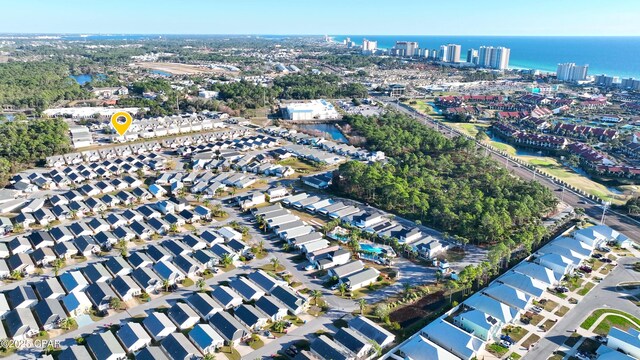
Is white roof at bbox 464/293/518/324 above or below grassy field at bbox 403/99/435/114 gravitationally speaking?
below

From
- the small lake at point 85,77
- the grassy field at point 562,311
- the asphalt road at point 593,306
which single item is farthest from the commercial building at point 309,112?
the small lake at point 85,77

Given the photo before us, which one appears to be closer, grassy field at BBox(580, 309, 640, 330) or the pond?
grassy field at BBox(580, 309, 640, 330)

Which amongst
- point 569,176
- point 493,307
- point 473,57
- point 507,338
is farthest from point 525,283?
point 473,57

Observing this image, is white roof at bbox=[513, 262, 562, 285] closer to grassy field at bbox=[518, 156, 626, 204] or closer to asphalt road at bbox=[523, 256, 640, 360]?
asphalt road at bbox=[523, 256, 640, 360]

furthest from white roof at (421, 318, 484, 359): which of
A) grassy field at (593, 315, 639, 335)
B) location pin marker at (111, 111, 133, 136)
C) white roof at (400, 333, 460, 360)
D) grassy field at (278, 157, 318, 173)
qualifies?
location pin marker at (111, 111, 133, 136)

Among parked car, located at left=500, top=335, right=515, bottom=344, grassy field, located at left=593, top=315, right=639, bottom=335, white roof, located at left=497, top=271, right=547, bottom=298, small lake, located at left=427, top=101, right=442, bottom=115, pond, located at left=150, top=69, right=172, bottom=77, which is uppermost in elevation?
pond, located at left=150, top=69, right=172, bottom=77

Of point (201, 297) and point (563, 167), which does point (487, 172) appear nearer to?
point (563, 167)

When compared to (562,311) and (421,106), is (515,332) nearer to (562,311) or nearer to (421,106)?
(562,311)
